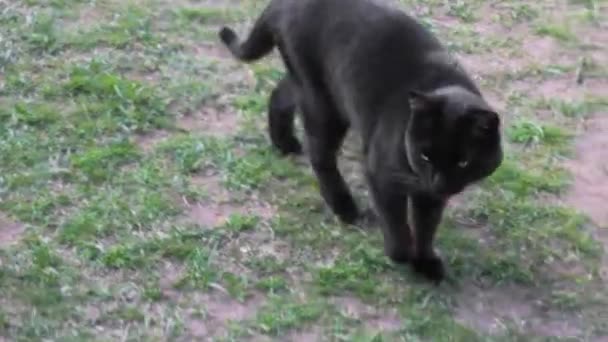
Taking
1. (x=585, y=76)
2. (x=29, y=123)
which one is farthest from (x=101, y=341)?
(x=585, y=76)

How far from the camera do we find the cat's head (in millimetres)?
3822

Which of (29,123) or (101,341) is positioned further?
(29,123)

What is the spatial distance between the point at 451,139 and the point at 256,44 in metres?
1.32

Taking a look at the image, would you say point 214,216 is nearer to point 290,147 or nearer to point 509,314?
point 290,147

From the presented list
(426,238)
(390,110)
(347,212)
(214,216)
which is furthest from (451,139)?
(214,216)

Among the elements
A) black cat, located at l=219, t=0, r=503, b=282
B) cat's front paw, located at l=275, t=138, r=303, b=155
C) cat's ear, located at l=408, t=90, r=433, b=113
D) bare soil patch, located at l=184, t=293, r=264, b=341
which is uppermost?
cat's ear, located at l=408, t=90, r=433, b=113

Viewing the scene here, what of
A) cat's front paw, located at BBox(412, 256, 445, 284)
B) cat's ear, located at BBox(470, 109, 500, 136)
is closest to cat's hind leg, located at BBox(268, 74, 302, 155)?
cat's front paw, located at BBox(412, 256, 445, 284)

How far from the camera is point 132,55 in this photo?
577 cm

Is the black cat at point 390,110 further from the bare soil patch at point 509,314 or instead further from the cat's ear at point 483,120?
the bare soil patch at point 509,314

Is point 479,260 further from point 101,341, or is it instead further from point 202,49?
point 202,49

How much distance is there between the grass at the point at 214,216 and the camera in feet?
13.7

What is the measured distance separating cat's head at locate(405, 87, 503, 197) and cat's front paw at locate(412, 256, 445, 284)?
442 millimetres

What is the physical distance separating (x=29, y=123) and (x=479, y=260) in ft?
6.58

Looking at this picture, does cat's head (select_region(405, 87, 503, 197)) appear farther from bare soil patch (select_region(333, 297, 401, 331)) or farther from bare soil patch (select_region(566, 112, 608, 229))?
bare soil patch (select_region(566, 112, 608, 229))
